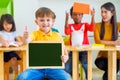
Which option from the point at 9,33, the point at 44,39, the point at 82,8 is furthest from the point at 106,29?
the point at 9,33

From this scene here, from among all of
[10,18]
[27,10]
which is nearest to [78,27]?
[10,18]

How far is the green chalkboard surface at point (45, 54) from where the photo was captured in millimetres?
2299

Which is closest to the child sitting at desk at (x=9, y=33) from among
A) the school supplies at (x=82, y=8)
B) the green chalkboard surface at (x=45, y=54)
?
the school supplies at (x=82, y=8)

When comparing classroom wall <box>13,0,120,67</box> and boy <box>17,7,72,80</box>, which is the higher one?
classroom wall <box>13,0,120,67</box>

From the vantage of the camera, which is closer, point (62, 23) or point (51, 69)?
point (51, 69)

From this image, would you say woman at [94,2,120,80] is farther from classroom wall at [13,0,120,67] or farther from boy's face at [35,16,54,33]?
classroom wall at [13,0,120,67]

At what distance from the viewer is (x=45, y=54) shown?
7.59 ft

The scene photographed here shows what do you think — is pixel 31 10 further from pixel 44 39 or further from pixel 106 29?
pixel 44 39

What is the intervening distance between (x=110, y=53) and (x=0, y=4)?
6.97 ft

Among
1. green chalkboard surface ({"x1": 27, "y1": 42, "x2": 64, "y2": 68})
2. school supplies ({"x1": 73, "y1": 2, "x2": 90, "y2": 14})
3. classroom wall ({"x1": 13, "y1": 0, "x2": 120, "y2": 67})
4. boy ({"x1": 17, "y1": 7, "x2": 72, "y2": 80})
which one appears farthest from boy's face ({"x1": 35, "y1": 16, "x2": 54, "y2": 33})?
classroom wall ({"x1": 13, "y1": 0, "x2": 120, "y2": 67})

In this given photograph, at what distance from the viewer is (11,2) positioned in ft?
14.6

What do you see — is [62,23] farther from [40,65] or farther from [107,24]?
[40,65]

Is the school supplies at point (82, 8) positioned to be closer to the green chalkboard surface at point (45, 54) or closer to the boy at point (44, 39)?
the boy at point (44, 39)

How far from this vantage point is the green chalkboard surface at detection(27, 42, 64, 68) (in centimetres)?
230
